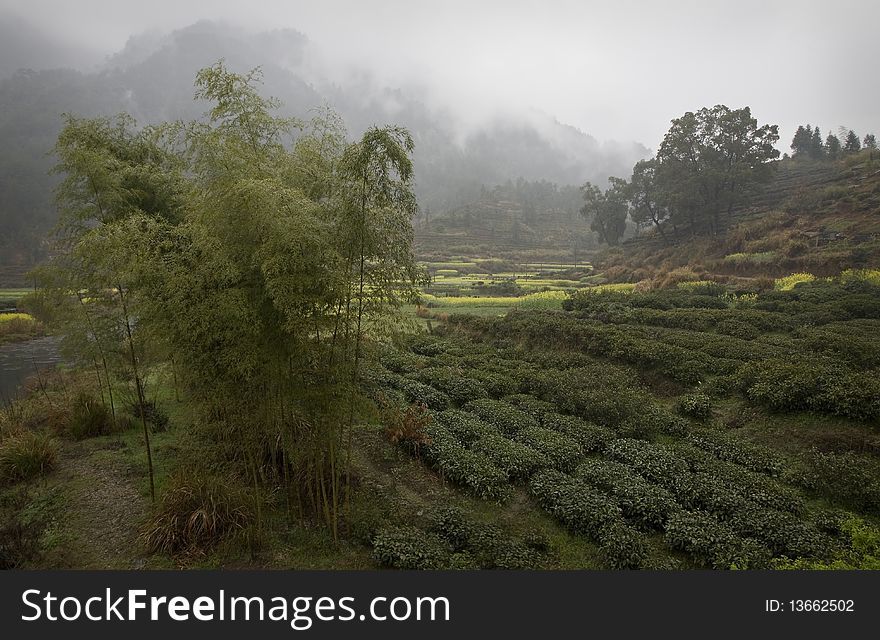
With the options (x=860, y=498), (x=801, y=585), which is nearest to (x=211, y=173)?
(x=801, y=585)

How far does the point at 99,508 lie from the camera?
8.19 meters

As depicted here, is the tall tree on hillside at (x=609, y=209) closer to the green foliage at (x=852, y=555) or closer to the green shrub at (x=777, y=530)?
the green shrub at (x=777, y=530)

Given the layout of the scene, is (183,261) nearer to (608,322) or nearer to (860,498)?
(860,498)

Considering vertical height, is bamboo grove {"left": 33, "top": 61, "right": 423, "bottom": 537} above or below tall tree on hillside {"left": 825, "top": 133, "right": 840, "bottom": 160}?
below

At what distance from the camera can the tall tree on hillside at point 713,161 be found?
133ft

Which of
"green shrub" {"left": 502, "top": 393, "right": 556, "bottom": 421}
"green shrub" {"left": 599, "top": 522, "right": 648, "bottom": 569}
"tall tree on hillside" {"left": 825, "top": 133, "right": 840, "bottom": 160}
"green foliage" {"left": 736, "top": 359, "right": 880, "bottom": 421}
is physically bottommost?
"green shrub" {"left": 599, "top": 522, "right": 648, "bottom": 569}

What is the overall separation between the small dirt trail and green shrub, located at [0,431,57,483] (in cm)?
32

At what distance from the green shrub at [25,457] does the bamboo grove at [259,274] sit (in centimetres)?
296

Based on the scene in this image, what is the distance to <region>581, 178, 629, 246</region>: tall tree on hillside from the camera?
186ft

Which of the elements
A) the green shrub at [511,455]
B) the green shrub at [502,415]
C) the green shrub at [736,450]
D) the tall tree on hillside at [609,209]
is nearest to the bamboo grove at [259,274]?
the green shrub at [511,455]

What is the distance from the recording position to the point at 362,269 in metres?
6.11

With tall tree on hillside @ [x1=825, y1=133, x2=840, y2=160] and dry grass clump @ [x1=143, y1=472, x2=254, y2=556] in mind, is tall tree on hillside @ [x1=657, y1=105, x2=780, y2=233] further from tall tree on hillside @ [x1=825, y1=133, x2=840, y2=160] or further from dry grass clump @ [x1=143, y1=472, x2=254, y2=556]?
dry grass clump @ [x1=143, y1=472, x2=254, y2=556]

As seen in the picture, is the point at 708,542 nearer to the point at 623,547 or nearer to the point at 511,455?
the point at 623,547

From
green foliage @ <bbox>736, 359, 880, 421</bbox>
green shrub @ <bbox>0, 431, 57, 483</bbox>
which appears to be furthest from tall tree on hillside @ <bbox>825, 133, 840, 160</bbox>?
green shrub @ <bbox>0, 431, 57, 483</bbox>
